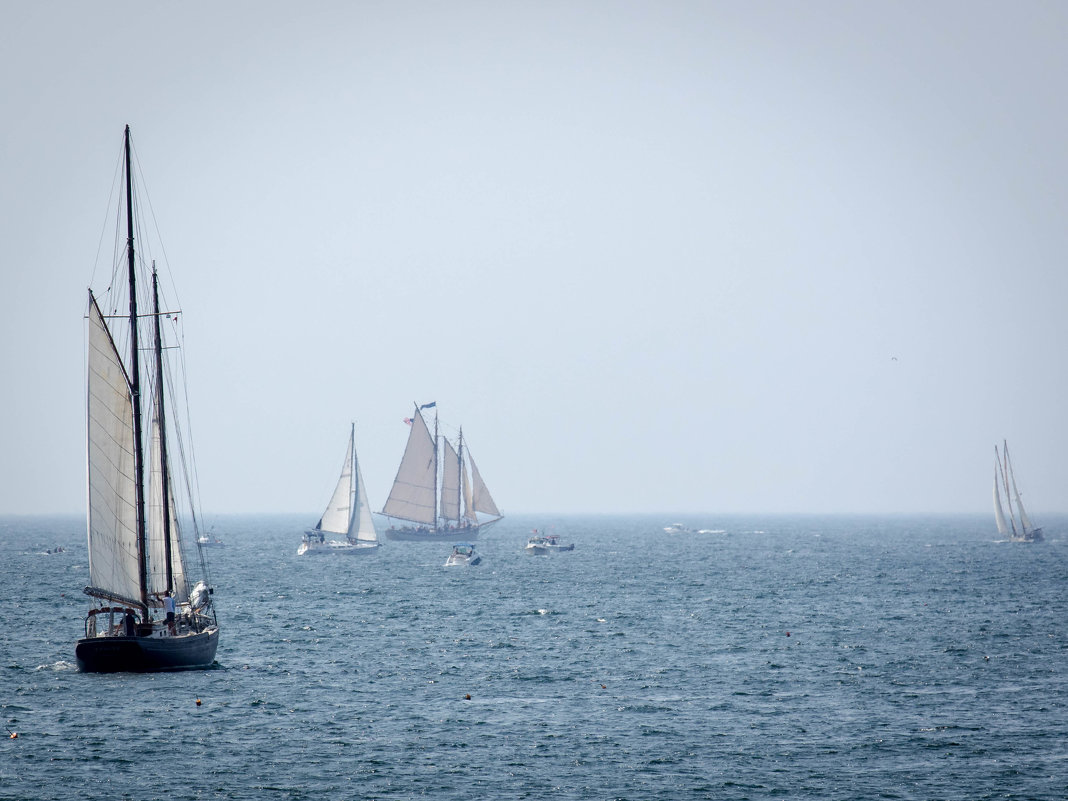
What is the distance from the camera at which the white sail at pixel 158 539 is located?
187 feet

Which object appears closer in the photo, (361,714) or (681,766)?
(681,766)

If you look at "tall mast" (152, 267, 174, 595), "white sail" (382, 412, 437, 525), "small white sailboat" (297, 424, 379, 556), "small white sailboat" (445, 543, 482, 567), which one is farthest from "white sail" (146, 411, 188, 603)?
"white sail" (382, 412, 437, 525)

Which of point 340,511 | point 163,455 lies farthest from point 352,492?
point 163,455

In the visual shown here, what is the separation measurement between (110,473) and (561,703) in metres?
22.3

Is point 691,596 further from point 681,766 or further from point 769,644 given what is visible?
point 681,766

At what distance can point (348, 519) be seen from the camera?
568 feet

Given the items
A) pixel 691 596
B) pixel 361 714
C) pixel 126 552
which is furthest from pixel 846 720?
pixel 691 596

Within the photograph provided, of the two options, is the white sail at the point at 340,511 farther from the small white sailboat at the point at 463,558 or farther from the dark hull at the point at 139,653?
the dark hull at the point at 139,653

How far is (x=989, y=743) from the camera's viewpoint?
147 ft

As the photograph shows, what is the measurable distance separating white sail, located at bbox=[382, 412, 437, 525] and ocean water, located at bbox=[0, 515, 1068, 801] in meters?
83.6

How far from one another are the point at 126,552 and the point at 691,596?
6017cm

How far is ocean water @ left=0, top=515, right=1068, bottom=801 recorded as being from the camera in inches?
1566

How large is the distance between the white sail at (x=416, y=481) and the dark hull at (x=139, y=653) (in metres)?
126

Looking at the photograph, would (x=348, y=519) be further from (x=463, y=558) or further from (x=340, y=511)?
(x=463, y=558)
